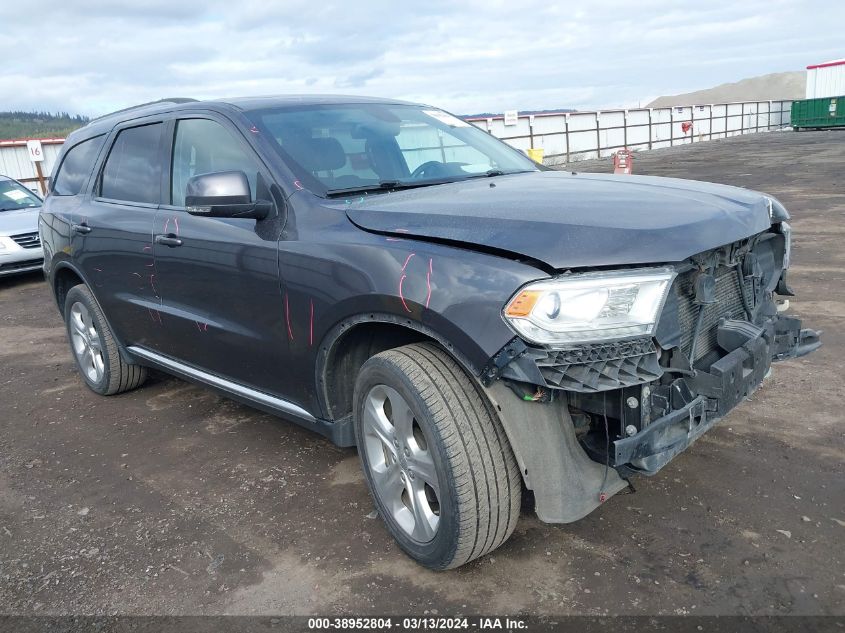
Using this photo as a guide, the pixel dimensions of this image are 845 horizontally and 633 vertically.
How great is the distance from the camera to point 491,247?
2387 millimetres

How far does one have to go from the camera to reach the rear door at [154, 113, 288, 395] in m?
3.17

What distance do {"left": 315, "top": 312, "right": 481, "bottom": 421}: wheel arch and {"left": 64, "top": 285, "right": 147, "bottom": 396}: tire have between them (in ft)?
7.07

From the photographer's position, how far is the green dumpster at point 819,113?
39688mm

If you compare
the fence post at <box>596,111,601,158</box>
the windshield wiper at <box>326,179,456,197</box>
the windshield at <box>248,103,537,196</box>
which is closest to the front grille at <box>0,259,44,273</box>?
the windshield at <box>248,103,537,196</box>

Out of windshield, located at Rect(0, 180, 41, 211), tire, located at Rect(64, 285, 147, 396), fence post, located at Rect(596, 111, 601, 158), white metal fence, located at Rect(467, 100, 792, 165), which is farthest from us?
fence post, located at Rect(596, 111, 601, 158)

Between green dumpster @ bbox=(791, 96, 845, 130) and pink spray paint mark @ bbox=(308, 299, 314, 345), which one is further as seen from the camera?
green dumpster @ bbox=(791, 96, 845, 130)

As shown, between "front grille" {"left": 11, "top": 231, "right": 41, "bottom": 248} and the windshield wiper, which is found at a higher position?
the windshield wiper

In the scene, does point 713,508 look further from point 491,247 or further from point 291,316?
point 291,316

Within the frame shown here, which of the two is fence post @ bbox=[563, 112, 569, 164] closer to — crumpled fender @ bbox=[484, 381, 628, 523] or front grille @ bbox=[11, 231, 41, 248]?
front grille @ bbox=[11, 231, 41, 248]

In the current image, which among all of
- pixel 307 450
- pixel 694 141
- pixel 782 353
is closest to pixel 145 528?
pixel 307 450

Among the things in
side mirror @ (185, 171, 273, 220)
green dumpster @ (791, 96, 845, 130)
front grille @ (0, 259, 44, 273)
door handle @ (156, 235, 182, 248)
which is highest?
side mirror @ (185, 171, 273, 220)

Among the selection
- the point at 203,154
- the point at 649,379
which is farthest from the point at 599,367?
the point at 203,154

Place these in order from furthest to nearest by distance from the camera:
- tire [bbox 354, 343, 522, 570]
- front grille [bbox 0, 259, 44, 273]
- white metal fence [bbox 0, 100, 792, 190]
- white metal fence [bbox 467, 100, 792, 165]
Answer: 1. white metal fence [bbox 467, 100, 792, 165]
2. white metal fence [bbox 0, 100, 792, 190]
3. front grille [bbox 0, 259, 44, 273]
4. tire [bbox 354, 343, 522, 570]

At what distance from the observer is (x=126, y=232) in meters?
4.06
